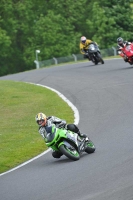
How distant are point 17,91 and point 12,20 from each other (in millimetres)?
52979

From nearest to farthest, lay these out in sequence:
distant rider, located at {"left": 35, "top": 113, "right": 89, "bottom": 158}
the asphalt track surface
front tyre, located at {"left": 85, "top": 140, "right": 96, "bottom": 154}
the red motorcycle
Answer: the asphalt track surface
distant rider, located at {"left": 35, "top": 113, "right": 89, "bottom": 158}
front tyre, located at {"left": 85, "top": 140, "right": 96, "bottom": 154}
the red motorcycle

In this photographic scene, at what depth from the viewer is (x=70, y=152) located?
15.2m

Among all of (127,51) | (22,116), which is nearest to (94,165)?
(22,116)

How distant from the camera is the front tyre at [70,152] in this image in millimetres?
15133

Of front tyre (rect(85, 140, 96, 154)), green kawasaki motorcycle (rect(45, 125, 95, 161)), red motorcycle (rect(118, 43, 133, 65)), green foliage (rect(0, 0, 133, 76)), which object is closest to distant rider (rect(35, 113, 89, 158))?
green kawasaki motorcycle (rect(45, 125, 95, 161))

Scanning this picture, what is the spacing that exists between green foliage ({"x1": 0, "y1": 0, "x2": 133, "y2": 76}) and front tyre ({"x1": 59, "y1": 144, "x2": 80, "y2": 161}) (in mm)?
57760

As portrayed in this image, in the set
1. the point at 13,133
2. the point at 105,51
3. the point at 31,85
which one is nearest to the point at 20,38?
the point at 105,51

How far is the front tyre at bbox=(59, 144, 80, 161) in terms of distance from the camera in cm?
1513

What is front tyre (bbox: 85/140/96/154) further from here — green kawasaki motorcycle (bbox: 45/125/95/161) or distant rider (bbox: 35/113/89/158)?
distant rider (bbox: 35/113/89/158)

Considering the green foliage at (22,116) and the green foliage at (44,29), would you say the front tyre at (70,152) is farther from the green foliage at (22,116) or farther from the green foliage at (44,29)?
the green foliage at (44,29)

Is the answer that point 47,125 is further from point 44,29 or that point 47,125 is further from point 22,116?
point 44,29

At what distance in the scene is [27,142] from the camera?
64.6 feet

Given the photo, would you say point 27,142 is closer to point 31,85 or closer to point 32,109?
point 32,109

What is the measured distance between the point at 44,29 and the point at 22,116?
5559 cm
